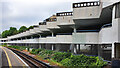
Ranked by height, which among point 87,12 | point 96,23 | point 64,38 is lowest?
point 64,38

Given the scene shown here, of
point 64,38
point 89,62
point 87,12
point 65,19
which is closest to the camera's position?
point 89,62

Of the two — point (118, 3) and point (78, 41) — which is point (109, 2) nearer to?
point (118, 3)

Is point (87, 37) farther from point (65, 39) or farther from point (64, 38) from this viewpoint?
point (64, 38)

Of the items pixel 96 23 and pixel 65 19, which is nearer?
pixel 96 23

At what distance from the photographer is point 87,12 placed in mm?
17766

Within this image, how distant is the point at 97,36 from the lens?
18.7 m

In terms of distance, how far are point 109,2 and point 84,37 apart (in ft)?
28.2

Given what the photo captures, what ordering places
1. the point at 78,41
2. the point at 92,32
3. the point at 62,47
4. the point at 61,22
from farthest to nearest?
the point at 62,47 < the point at 61,22 < the point at 78,41 < the point at 92,32

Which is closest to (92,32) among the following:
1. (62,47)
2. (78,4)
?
(78,4)

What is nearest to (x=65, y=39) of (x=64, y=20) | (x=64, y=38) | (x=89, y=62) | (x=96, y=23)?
(x=64, y=38)

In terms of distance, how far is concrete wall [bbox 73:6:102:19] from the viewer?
17.0 metres

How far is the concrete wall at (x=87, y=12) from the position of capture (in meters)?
17.0

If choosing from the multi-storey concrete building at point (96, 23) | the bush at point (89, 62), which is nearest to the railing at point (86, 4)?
the multi-storey concrete building at point (96, 23)

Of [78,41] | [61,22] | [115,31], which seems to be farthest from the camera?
[61,22]
